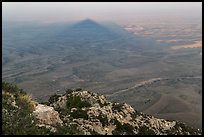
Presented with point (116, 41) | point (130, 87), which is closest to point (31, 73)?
point (130, 87)

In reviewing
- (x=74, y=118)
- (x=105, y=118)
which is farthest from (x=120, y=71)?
(x=74, y=118)

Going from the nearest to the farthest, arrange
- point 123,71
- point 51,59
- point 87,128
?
1. point 87,128
2. point 123,71
3. point 51,59

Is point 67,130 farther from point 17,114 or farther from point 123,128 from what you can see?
point 123,128

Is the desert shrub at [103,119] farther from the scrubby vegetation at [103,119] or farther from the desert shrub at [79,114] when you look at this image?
the desert shrub at [79,114]

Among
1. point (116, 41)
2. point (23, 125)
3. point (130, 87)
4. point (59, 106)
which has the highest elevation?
point (23, 125)

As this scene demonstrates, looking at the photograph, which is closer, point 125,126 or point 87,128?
point 87,128

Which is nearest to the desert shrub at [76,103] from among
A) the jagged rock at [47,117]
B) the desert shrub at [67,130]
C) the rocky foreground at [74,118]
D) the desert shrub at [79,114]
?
the rocky foreground at [74,118]

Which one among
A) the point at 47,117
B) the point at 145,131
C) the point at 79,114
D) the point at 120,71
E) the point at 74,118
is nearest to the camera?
the point at 47,117

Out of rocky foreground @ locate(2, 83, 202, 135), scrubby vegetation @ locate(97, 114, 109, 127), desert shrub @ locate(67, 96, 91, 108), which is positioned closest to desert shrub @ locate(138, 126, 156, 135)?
rocky foreground @ locate(2, 83, 202, 135)

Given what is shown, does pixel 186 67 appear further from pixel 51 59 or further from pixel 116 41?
pixel 116 41
